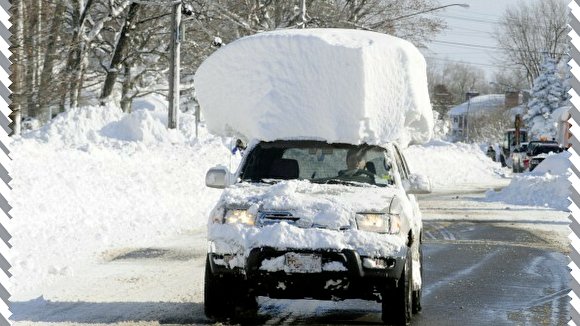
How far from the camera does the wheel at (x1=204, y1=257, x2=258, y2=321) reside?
9.18m

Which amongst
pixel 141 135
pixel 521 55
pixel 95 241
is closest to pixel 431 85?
pixel 521 55

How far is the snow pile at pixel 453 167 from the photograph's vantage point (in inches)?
1908

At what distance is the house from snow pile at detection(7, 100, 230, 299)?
117312 mm

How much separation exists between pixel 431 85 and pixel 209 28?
4552 inches

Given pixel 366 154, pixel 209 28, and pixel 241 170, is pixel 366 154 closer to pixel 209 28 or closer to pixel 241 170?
pixel 241 170

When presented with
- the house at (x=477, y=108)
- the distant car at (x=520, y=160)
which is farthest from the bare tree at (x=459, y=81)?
the distant car at (x=520, y=160)

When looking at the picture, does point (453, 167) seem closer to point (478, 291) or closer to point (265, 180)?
point (478, 291)

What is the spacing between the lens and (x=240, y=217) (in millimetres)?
9148

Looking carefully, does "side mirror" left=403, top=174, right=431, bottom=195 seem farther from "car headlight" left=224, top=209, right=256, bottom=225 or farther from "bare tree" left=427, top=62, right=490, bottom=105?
"bare tree" left=427, top=62, right=490, bottom=105

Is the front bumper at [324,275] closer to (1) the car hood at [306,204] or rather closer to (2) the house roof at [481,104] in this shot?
(1) the car hood at [306,204]

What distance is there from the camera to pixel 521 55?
11144cm

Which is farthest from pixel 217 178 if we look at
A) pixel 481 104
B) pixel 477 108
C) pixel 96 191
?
pixel 481 104

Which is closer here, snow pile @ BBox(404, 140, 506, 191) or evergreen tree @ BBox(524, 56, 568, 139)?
snow pile @ BBox(404, 140, 506, 191)

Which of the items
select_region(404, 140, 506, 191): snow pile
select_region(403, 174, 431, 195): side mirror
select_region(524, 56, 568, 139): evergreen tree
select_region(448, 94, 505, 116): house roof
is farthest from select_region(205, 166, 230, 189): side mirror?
select_region(448, 94, 505, 116): house roof
